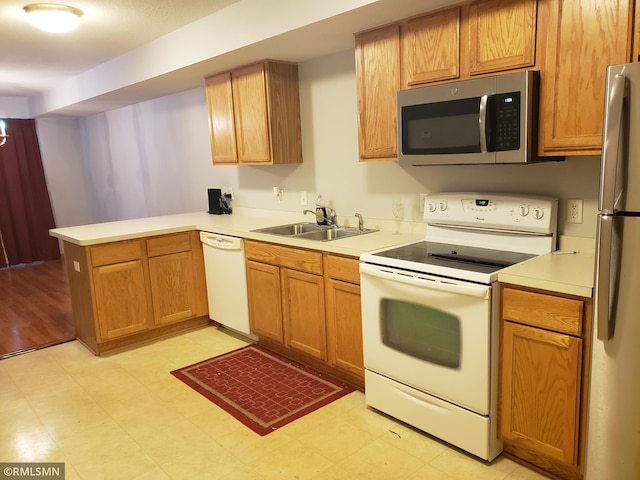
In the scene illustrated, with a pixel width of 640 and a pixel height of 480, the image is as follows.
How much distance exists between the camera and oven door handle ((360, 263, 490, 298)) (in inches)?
80.9

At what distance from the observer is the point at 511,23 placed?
2145mm

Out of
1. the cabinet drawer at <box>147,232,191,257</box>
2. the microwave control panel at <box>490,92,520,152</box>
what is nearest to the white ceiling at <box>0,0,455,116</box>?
the microwave control panel at <box>490,92,520,152</box>

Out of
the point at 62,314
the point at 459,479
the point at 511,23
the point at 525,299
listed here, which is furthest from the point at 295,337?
the point at 62,314

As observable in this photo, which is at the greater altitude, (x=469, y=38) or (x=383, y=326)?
(x=469, y=38)

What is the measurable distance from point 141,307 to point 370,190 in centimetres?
200

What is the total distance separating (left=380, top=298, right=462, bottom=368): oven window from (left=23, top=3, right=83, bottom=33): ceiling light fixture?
2.67m

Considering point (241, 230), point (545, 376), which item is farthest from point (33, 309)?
point (545, 376)

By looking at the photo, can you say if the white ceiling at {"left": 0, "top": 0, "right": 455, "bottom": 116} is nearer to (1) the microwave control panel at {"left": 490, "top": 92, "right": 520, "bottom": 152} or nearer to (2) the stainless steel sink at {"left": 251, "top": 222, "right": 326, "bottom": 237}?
(1) the microwave control panel at {"left": 490, "top": 92, "right": 520, "bottom": 152}

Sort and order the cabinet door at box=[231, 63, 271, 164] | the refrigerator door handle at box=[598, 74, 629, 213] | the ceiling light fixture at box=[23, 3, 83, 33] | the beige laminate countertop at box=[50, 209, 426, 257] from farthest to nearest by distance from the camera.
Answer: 1. the cabinet door at box=[231, 63, 271, 164]
2. the ceiling light fixture at box=[23, 3, 83, 33]
3. the beige laminate countertop at box=[50, 209, 426, 257]
4. the refrigerator door handle at box=[598, 74, 629, 213]

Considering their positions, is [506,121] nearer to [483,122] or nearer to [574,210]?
[483,122]

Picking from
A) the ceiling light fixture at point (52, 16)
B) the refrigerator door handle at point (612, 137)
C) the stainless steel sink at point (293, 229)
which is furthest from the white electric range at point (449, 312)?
the ceiling light fixture at point (52, 16)

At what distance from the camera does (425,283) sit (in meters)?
2.24

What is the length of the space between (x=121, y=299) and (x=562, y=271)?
3033mm

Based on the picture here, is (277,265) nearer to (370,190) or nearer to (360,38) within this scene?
(370,190)
